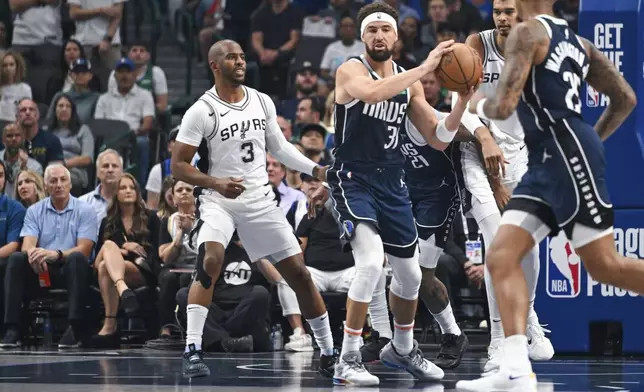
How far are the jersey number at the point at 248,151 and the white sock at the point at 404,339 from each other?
5.07 ft

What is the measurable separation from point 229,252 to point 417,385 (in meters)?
4.37

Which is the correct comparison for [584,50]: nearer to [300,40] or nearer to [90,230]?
[90,230]

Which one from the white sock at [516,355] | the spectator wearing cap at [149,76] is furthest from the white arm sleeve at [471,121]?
the spectator wearing cap at [149,76]

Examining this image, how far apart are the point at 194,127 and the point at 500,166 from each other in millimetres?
2092

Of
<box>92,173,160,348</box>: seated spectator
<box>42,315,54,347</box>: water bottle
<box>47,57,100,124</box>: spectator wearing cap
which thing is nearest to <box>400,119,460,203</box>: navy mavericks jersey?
<box>92,173,160,348</box>: seated spectator

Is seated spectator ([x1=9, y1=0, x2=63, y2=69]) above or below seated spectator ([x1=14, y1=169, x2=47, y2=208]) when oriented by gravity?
above

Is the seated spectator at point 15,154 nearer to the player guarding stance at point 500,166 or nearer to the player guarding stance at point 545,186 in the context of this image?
the player guarding stance at point 500,166

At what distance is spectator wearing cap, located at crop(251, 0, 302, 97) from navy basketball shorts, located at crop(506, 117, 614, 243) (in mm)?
11336

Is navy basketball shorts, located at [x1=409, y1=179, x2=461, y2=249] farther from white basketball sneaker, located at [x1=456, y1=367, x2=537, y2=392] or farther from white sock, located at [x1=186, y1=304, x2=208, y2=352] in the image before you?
white basketball sneaker, located at [x1=456, y1=367, x2=537, y2=392]

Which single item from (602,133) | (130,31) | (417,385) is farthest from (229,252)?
(130,31)

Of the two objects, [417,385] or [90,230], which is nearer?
[417,385]

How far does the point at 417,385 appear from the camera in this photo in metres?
7.93

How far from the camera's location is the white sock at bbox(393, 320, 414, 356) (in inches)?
332

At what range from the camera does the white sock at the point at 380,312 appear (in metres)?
9.79
